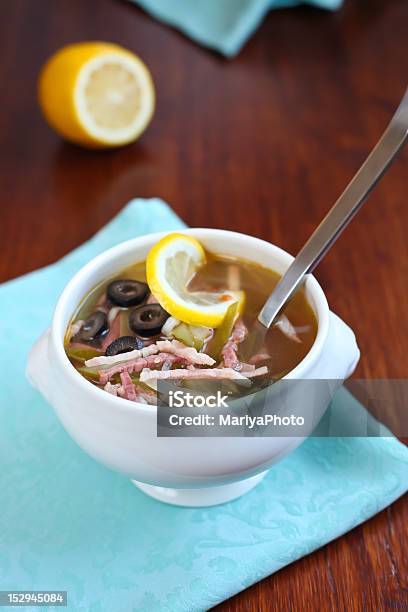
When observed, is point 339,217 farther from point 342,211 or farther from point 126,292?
point 126,292

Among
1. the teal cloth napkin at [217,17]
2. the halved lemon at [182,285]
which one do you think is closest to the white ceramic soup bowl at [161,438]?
the halved lemon at [182,285]

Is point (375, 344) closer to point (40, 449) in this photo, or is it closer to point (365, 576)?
point (365, 576)

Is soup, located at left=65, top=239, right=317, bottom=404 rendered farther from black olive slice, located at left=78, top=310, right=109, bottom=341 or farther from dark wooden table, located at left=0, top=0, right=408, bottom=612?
dark wooden table, located at left=0, top=0, right=408, bottom=612

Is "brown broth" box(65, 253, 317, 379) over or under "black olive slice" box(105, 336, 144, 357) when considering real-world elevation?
over

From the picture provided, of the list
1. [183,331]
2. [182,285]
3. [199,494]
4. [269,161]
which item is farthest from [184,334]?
[269,161]

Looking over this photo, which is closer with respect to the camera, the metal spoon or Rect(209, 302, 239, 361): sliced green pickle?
the metal spoon

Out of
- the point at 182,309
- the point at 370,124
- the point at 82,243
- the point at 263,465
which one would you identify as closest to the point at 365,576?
the point at 263,465

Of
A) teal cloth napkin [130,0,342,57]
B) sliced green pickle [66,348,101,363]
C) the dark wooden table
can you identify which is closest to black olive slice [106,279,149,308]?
sliced green pickle [66,348,101,363]

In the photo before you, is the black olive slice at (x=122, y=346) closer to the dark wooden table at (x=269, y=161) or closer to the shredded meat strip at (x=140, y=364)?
the shredded meat strip at (x=140, y=364)
